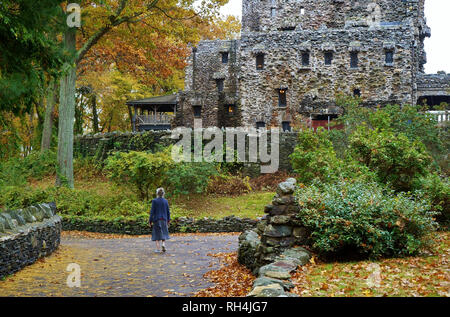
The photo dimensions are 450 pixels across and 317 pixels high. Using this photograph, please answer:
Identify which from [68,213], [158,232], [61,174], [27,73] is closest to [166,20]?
[61,174]

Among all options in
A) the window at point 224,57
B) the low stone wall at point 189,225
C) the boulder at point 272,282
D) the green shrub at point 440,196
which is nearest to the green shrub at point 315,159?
the green shrub at point 440,196

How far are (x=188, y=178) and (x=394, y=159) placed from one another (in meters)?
9.52

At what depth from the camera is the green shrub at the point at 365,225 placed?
27.6 feet

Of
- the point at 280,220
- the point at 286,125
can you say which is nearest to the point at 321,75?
the point at 286,125

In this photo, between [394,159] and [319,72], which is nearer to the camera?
[394,159]

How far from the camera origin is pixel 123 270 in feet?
32.7

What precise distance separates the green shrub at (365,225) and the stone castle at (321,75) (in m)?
24.6

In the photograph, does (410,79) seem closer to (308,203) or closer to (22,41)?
(308,203)

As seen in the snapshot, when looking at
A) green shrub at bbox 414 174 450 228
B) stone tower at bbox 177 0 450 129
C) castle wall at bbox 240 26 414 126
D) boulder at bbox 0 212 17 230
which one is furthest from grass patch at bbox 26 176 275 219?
castle wall at bbox 240 26 414 126

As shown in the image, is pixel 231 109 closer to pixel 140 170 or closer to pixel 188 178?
pixel 188 178

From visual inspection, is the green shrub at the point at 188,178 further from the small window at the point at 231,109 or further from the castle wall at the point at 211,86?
the small window at the point at 231,109

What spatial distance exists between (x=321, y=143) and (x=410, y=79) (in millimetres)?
17924

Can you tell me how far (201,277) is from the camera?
929cm

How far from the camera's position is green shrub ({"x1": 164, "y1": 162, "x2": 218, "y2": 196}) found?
65.5 ft
